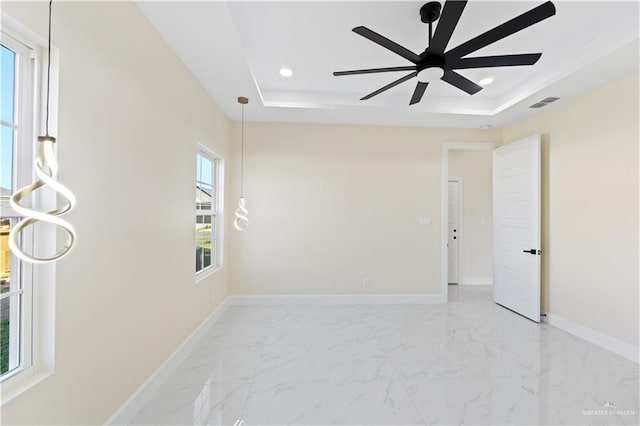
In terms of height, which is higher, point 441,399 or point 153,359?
point 153,359

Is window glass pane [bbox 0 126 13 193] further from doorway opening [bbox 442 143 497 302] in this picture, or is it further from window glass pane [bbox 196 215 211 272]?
doorway opening [bbox 442 143 497 302]

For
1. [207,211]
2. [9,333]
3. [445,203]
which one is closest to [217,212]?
[207,211]

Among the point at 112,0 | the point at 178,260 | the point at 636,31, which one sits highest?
the point at 636,31

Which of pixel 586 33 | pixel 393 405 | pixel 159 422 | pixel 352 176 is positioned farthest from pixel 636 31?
pixel 159 422

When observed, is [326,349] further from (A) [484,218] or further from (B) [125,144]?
(A) [484,218]

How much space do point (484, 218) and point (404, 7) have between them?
465 cm

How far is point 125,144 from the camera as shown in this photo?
172 cm

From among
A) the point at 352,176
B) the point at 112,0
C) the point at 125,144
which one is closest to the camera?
the point at 112,0

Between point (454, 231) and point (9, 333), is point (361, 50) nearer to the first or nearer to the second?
point (9, 333)

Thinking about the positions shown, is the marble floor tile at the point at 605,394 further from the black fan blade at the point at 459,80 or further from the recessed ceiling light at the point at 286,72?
the recessed ceiling light at the point at 286,72

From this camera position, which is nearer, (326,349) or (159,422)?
(159,422)

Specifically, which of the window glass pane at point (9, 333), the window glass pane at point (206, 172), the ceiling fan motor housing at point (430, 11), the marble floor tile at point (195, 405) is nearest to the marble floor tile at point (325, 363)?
the marble floor tile at point (195, 405)

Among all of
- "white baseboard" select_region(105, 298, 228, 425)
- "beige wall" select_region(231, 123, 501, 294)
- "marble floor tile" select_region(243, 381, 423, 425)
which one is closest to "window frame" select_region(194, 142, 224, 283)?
"beige wall" select_region(231, 123, 501, 294)

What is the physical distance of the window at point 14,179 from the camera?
1.13 metres
